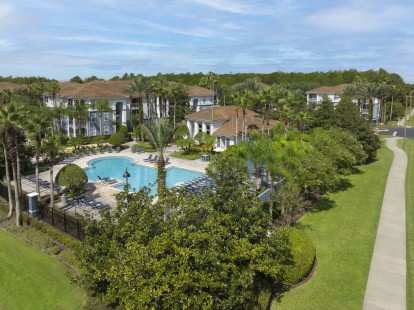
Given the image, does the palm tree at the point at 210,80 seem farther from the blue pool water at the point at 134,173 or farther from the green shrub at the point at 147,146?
the blue pool water at the point at 134,173

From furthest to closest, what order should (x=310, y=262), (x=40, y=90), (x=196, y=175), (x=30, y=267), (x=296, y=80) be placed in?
1. (x=296, y=80)
2. (x=40, y=90)
3. (x=196, y=175)
4. (x=30, y=267)
5. (x=310, y=262)

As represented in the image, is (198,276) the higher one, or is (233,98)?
(233,98)

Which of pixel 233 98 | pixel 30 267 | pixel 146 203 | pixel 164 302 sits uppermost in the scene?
pixel 233 98

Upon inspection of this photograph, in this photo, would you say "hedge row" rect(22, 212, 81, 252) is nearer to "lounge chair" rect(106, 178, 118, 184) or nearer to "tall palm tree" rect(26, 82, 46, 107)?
"lounge chair" rect(106, 178, 118, 184)

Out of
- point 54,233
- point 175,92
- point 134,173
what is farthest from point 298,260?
point 175,92

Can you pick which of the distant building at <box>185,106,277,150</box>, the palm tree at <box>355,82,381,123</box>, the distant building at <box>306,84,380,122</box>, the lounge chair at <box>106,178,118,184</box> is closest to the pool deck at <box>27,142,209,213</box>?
the lounge chair at <box>106,178,118,184</box>

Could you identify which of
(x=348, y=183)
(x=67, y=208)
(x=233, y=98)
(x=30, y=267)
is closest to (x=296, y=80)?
(x=233, y=98)

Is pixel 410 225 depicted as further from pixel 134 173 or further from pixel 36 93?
pixel 36 93

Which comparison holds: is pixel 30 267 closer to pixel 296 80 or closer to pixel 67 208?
pixel 67 208
